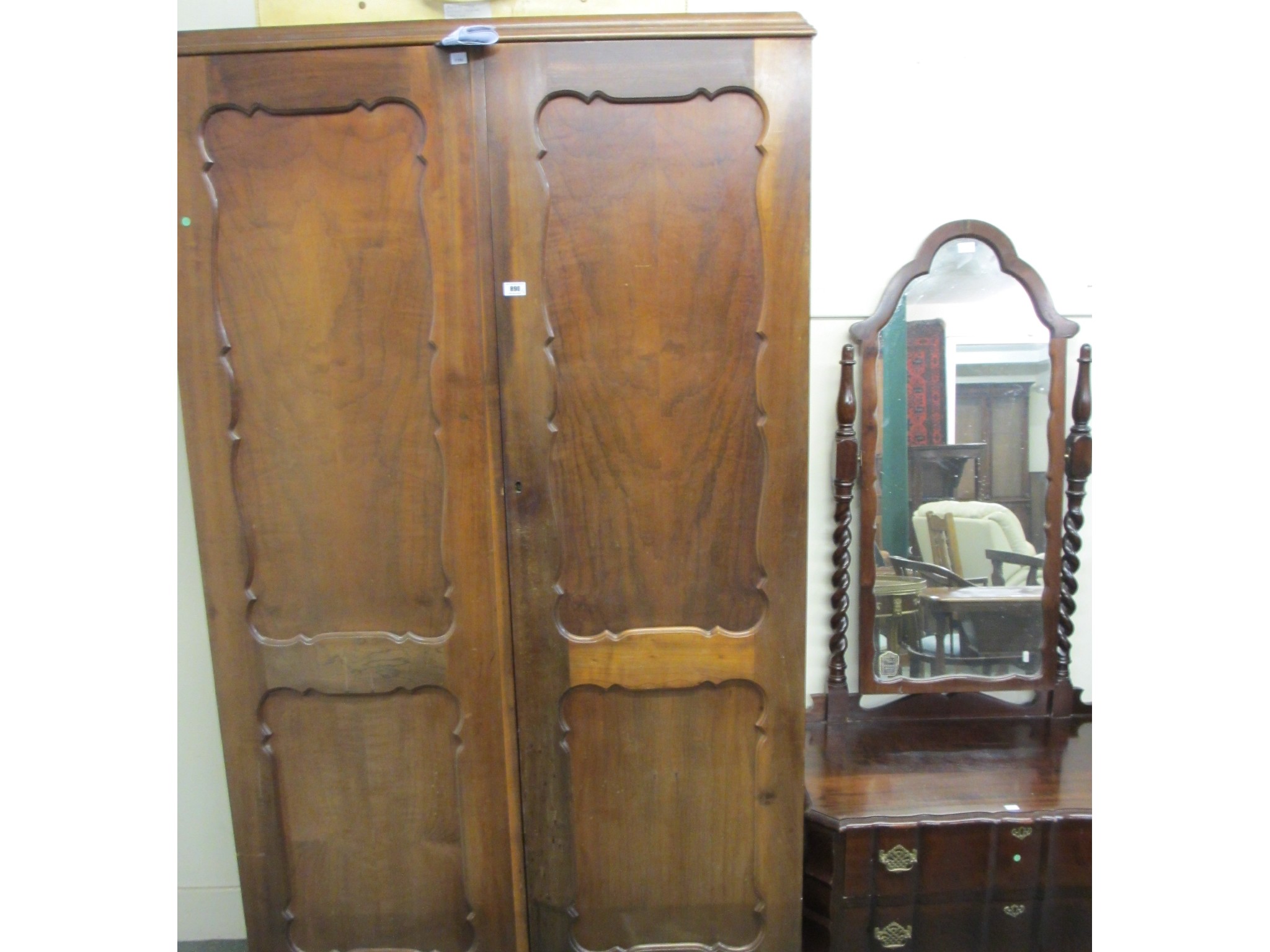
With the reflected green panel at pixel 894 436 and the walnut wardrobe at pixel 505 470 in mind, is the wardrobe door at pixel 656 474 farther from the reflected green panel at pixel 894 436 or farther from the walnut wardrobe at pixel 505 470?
the reflected green panel at pixel 894 436

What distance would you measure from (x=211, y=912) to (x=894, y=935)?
71.5 inches

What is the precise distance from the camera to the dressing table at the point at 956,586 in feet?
5.02

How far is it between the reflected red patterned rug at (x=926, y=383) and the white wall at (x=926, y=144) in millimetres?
160

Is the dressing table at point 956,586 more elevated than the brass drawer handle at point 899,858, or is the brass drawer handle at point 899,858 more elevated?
the dressing table at point 956,586

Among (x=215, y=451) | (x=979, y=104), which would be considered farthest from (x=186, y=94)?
(x=979, y=104)

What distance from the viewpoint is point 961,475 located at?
1.67 meters

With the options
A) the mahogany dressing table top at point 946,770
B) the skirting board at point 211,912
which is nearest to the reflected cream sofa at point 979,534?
the mahogany dressing table top at point 946,770

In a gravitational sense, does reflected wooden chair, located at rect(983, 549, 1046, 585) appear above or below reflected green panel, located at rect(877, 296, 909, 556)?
below

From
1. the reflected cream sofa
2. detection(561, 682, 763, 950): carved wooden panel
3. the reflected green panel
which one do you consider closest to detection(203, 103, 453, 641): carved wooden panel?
detection(561, 682, 763, 950): carved wooden panel

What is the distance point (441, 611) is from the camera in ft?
4.36

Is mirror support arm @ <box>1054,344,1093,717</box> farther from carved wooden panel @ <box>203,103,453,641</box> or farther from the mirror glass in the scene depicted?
carved wooden panel @ <box>203,103,453,641</box>

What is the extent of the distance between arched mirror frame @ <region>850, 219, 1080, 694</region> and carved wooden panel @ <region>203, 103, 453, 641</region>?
1053 mm

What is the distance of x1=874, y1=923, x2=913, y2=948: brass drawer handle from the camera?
1.41 meters

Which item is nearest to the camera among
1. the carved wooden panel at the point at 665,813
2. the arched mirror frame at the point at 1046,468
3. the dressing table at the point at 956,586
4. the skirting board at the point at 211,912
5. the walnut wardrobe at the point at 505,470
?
the walnut wardrobe at the point at 505,470
